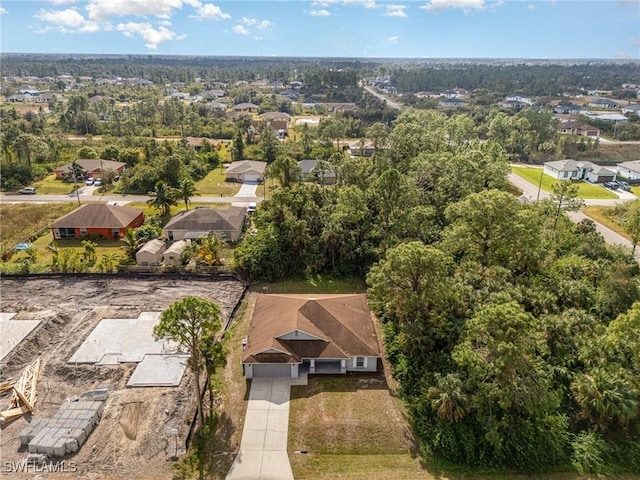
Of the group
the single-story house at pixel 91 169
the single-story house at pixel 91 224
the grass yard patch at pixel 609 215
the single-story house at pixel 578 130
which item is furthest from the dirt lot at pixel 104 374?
the single-story house at pixel 578 130

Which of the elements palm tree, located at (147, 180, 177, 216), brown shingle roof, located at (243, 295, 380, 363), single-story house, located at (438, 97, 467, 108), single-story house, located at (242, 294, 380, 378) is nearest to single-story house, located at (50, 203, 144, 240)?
palm tree, located at (147, 180, 177, 216)

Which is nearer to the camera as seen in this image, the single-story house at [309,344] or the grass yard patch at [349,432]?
the grass yard patch at [349,432]

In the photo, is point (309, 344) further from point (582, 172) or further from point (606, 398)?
point (582, 172)

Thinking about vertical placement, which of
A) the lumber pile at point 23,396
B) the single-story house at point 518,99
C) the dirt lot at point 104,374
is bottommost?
the dirt lot at point 104,374

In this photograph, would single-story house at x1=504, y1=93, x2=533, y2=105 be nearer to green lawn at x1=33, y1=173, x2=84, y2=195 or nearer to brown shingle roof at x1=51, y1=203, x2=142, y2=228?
green lawn at x1=33, y1=173, x2=84, y2=195

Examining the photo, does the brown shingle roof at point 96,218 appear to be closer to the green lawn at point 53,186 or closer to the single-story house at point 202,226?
the single-story house at point 202,226

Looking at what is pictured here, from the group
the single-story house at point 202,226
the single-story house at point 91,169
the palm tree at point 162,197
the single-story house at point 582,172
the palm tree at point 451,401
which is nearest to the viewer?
the palm tree at point 451,401

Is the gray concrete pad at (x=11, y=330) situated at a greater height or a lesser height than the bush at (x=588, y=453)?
greater
